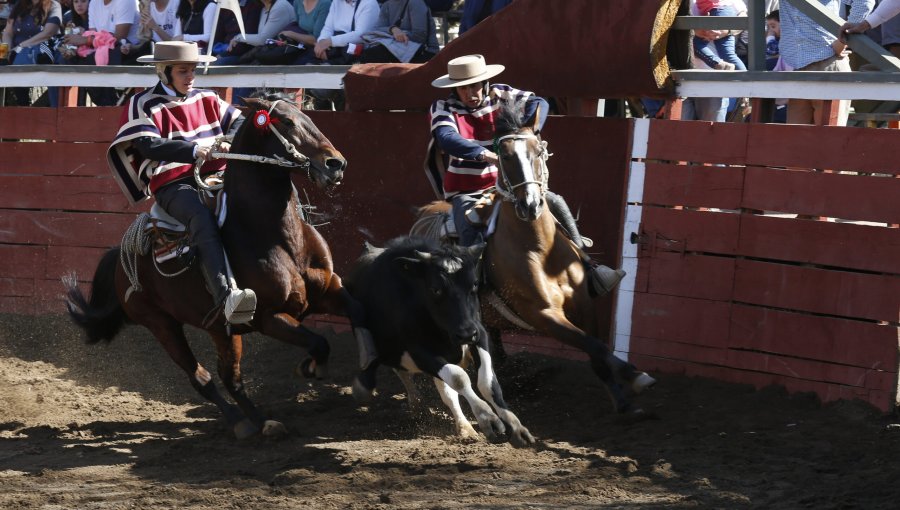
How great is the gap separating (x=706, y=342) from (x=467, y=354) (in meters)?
1.61

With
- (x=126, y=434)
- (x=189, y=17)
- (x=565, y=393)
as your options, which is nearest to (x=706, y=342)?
(x=565, y=393)

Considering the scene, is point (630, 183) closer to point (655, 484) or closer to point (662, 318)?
point (662, 318)

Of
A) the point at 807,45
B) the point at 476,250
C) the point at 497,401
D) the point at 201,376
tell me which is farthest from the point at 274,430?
the point at 807,45

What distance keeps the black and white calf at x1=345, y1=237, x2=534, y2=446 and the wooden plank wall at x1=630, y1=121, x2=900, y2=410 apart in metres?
1.54

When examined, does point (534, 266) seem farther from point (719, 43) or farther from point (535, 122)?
point (719, 43)

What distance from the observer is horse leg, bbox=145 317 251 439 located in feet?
23.5

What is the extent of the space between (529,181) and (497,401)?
1.22m

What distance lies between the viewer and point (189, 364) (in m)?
7.37

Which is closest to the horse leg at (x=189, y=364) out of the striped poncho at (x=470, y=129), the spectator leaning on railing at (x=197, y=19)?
the striped poncho at (x=470, y=129)

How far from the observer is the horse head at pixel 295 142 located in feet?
20.6

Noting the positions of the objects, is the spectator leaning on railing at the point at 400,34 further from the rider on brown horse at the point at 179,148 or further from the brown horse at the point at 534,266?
the brown horse at the point at 534,266

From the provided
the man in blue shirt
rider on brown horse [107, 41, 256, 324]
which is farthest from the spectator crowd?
the man in blue shirt

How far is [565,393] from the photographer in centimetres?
753

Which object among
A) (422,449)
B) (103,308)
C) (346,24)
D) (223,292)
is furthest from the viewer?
(346,24)
